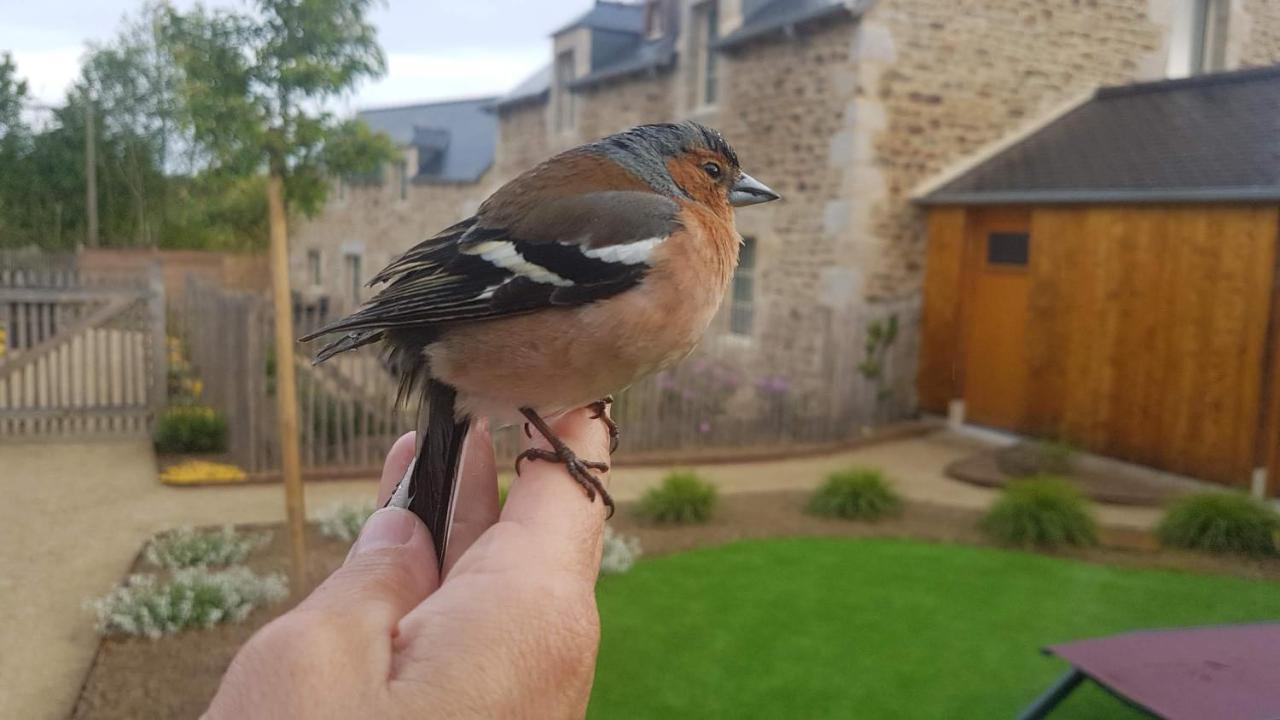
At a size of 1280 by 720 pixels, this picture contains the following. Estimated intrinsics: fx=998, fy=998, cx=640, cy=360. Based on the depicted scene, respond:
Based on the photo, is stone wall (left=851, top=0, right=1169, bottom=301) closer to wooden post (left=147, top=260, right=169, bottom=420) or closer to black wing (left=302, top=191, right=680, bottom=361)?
wooden post (left=147, top=260, right=169, bottom=420)

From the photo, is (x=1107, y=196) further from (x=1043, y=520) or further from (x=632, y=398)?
(x=632, y=398)

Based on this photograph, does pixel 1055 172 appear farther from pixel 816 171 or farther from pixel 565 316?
pixel 565 316

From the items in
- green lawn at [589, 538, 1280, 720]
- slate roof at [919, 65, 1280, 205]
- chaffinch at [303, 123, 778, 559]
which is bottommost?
green lawn at [589, 538, 1280, 720]

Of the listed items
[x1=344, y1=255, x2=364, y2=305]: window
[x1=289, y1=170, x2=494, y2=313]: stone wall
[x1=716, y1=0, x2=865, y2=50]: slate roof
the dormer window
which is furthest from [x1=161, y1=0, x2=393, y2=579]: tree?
[x1=344, y1=255, x2=364, y2=305]: window

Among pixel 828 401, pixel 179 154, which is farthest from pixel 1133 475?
pixel 179 154

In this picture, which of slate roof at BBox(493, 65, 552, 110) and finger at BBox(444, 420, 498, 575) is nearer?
finger at BBox(444, 420, 498, 575)
